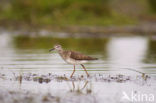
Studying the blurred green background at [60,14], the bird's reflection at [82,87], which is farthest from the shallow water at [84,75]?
the blurred green background at [60,14]

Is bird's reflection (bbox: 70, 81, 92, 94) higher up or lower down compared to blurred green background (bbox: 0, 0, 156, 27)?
lower down

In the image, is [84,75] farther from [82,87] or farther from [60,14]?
[60,14]

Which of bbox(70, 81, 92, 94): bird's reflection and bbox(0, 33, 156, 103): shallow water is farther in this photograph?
bbox(70, 81, 92, 94): bird's reflection

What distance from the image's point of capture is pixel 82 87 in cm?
1290

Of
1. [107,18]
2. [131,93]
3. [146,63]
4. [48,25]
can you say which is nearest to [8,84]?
[131,93]

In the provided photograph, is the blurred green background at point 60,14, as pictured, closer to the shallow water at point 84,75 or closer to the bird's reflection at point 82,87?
the shallow water at point 84,75

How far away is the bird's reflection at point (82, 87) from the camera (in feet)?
39.4

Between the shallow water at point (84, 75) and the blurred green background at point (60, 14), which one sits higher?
the blurred green background at point (60, 14)

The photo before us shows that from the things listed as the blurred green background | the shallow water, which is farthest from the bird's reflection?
the blurred green background

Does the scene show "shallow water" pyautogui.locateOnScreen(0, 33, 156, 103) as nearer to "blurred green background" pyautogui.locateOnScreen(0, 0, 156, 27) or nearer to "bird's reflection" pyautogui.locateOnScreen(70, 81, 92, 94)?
"bird's reflection" pyautogui.locateOnScreen(70, 81, 92, 94)

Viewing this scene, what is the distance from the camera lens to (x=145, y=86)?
519 inches

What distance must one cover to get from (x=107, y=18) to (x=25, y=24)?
9.74 m

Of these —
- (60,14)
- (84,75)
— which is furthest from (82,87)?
(60,14)

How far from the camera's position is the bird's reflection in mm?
12002
